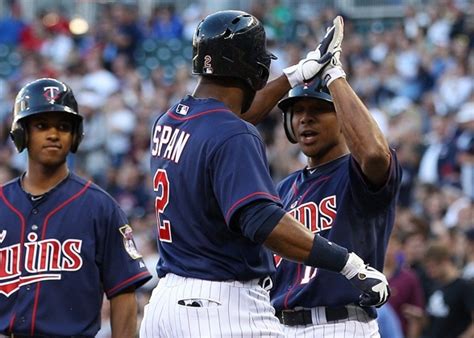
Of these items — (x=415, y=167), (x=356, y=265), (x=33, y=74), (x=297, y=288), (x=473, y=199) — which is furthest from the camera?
(x=33, y=74)

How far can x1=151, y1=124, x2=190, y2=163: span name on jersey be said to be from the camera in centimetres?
502

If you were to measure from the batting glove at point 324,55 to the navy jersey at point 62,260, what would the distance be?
1.13 m

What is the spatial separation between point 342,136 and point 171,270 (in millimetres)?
1307

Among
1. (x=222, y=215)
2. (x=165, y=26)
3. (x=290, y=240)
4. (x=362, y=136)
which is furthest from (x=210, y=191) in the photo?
(x=165, y=26)

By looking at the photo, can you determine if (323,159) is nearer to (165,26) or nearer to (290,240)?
(290,240)

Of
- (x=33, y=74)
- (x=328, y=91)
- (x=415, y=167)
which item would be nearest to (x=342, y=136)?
(x=328, y=91)

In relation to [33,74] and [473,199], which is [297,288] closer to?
[473,199]

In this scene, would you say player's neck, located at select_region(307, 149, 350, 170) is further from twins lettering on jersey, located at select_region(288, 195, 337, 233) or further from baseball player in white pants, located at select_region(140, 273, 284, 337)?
baseball player in white pants, located at select_region(140, 273, 284, 337)

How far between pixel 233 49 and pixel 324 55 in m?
0.64

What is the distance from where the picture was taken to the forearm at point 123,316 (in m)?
5.80

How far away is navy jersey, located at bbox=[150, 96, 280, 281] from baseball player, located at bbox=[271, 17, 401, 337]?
558 mm

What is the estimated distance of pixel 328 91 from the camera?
5820 millimetres

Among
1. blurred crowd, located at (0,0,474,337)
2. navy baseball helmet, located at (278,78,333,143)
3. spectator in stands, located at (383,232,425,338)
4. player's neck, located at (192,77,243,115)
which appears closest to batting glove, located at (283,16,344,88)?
navy baseball helmet, located at (278,78,333,143)

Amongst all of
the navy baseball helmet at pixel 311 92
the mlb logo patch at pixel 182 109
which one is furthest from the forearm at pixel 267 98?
the mlb logo patch at pixel 182 109
